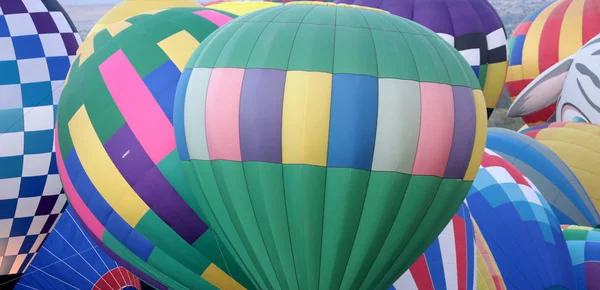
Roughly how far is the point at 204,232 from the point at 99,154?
0.81 m

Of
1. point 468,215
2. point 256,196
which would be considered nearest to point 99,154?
point 256,196

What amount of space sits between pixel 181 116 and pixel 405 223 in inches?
52.5

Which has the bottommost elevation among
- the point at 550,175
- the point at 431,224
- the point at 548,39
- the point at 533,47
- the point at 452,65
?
the point at 533,47

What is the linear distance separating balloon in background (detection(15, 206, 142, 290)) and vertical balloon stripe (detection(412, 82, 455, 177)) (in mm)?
3394

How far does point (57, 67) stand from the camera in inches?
338

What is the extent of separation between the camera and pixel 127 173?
679 centimetres

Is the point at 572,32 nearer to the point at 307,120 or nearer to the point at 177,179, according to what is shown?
the point at 177,179

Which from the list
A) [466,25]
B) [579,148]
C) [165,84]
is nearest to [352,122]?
[165,84]

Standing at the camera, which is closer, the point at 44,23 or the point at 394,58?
the point at 394,58

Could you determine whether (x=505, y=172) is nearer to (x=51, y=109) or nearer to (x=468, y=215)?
(x=468, y=215)

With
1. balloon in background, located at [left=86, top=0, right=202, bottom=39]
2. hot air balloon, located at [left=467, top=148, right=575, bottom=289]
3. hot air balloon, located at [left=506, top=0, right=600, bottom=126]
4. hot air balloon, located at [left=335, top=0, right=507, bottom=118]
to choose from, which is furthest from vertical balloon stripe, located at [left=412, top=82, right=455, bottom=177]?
hot air balloon, located at [left=506, top=0, right=600, bottom=126]

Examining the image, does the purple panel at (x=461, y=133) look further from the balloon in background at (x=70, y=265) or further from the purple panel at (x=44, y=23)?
the purple panel at (x=44, y=23)

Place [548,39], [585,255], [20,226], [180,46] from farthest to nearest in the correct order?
[548,39], [585,255], [20,226], [180,46]

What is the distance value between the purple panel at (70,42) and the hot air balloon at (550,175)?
3.46 meters
